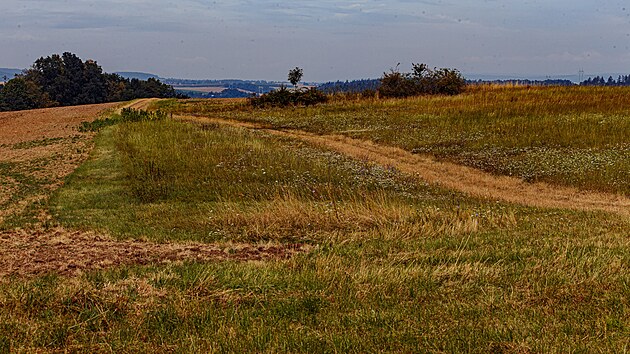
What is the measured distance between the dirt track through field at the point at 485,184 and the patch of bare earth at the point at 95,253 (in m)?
9.10

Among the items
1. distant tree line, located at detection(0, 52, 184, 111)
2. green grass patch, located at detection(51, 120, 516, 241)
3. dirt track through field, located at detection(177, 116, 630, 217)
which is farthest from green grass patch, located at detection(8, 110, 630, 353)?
distant tree line, located at detection(0, 52, 184, 111)

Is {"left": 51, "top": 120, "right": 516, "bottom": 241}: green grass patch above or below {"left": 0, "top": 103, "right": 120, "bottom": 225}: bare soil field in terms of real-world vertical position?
above

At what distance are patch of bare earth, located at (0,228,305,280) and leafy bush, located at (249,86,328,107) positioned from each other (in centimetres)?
4109

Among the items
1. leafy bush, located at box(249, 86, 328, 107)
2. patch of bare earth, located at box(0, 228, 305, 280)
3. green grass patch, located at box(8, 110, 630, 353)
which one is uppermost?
leafy bush, located at box(249, 86, 328, 107)

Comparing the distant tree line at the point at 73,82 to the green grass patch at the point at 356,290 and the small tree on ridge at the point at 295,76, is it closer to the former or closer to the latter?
the small tree on ridge at the point at 295,76

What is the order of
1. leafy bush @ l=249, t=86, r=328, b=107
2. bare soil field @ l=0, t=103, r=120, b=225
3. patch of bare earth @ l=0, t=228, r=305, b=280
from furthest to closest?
leafy bush @ l=249, t=86, r=328, b=107
bare soil field @ l=0, t=103, r=120, b=225
patch of bare earth @ l=0, t=228, r=305, b=280

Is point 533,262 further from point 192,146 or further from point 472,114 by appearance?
point 472,114

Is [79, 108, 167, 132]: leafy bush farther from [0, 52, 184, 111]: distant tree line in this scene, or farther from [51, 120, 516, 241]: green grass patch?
[0, 52, 184, 111]: distant tree line

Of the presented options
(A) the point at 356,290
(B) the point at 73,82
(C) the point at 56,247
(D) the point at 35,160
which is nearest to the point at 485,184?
(A) the point at 356,290

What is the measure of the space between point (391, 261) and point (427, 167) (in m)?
14.5

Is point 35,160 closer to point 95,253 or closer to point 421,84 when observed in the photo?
point 95,253

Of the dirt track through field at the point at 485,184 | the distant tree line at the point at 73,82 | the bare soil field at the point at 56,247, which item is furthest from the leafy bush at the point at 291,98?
the distant tree line at the point at 73,82

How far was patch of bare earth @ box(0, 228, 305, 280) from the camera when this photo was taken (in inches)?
288

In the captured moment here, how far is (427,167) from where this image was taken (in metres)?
21.0
